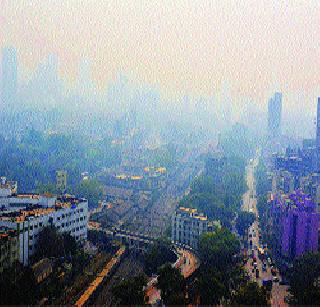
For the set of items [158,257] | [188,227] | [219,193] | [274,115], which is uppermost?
[274,115]

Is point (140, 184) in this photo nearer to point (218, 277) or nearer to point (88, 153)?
point (88, 153)

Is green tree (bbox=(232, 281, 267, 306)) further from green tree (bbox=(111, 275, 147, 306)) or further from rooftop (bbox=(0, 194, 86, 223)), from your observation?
rooftop (bbox=(0, 194, 86, 223))

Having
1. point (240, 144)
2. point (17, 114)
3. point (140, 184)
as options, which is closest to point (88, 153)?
point (140, 184)

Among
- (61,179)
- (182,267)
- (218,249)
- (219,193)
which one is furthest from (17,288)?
(61,179)

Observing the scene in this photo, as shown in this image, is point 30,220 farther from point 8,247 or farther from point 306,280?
point 306,280

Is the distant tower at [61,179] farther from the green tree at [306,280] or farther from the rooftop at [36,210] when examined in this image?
the green tree at [306,280]

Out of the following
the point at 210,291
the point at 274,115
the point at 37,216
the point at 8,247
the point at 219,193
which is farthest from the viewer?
the point at 274,115

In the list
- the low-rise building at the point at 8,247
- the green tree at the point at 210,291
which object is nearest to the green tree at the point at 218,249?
the green tree at the point at 210,291
